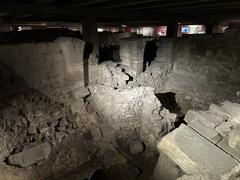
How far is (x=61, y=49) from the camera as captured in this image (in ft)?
14.6

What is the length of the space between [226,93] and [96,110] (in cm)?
453

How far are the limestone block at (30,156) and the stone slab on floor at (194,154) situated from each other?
2.16 meters

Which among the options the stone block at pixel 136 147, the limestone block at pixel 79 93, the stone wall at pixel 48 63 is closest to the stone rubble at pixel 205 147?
the stone block at pixel 136 147

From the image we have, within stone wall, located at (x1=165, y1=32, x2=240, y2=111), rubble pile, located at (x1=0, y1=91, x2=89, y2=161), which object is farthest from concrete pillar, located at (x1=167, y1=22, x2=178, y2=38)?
rubble pile, located at (x1=0, y1=91, x2=89, y2=161)

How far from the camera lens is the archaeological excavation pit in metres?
2.57

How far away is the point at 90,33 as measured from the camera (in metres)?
5.36

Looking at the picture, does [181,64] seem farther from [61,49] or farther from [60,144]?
[60,144]

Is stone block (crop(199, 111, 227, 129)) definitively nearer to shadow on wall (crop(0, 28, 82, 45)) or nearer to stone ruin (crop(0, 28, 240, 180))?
stone ruin (crop(0, 28, 240, 180))

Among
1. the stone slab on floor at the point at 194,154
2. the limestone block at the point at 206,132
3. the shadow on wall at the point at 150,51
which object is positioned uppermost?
the shadow on wall at the point at 150,51

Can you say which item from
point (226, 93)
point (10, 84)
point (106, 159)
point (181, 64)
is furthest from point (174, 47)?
point (10, 84)

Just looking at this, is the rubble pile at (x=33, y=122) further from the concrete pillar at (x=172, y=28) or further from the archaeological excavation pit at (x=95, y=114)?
the concrete pillar at (x=172, y=28)

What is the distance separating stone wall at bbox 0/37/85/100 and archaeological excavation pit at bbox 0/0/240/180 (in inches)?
0.8

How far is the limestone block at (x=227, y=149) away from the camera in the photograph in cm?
222

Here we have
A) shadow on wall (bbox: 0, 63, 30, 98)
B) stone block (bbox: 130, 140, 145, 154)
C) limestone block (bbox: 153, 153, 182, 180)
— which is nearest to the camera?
limestone block (bbox: 153, 153, 182, 180)
